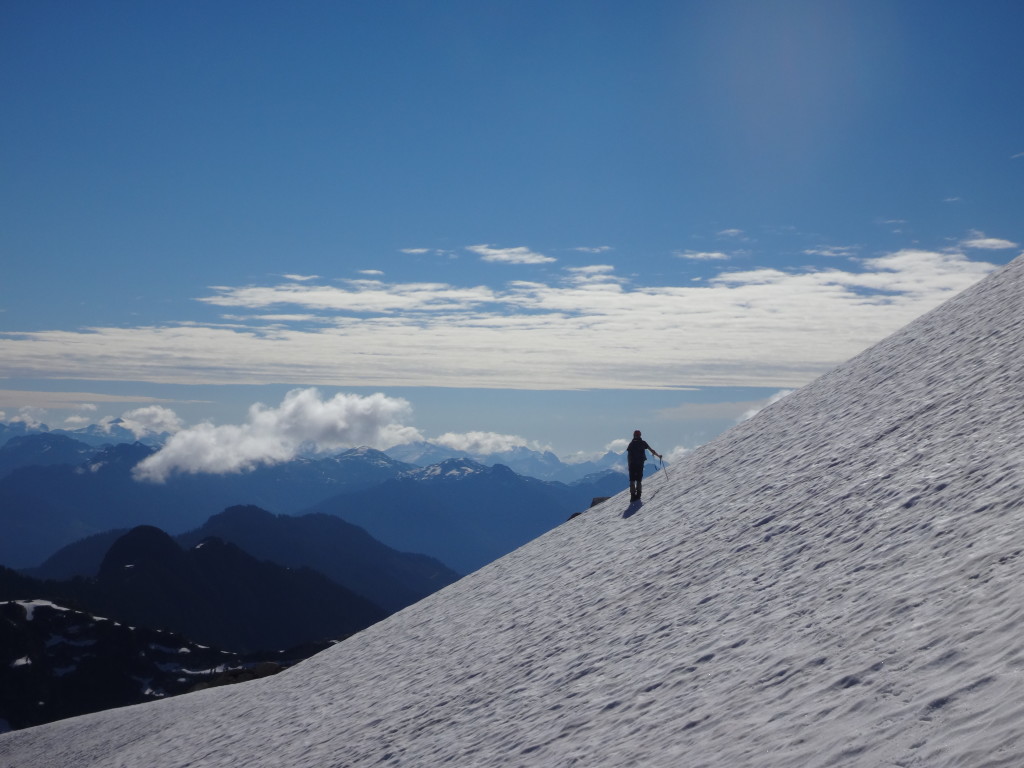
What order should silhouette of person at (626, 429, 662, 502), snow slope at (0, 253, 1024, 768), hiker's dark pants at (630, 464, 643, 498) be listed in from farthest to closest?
hiker's dark pants at (630, 464, 643, 498) → silhouette of person at (626, 429, 662, 502) → snow slope at (0, 253, 1024, 768)

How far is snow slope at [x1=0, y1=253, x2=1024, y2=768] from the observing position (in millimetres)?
7926

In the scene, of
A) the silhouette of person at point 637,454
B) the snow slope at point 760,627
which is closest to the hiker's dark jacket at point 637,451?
the silhouette of person at point 637,454

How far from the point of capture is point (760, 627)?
38.0 ft

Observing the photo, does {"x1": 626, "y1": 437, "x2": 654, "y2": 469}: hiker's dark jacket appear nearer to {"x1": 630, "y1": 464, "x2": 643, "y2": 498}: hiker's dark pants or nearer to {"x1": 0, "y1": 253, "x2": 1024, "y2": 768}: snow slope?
{"x1": 630, "y1": 464, "x2": 643, "y2": 498}: hiker's dark pants

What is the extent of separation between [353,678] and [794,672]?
1621 cm

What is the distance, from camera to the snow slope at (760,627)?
7926 millimetres

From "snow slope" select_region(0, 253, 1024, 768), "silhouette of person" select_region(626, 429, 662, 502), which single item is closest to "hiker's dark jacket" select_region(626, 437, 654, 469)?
"silhouette of person" select_region(626, 429, 662, 502)

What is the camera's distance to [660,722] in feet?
33.2

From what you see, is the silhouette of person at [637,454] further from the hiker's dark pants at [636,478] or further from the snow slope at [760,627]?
the snow slope at [760,627]

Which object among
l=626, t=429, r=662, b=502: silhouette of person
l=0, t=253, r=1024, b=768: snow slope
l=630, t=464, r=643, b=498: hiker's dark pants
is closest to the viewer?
l=0, t=253, r=1024, b=768: snow slope

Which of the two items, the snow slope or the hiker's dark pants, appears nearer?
the snow slope

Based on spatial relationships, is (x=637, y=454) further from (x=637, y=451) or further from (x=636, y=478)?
(x=636, y=478)

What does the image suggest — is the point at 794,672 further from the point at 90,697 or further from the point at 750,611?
the point at 90,697

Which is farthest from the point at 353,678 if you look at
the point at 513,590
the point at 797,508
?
the point at 797,508
